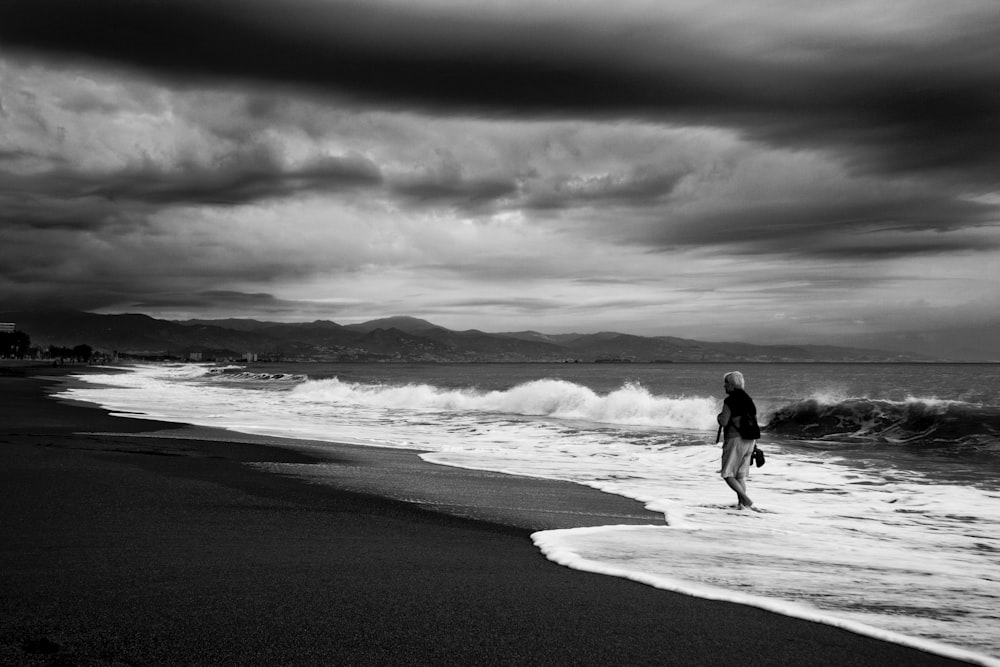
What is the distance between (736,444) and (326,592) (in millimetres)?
6688

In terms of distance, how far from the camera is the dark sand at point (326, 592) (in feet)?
12.8

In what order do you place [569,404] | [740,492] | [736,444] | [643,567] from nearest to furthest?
1. [643,567]
2. [740,492]
3. [736,444]
4. [569,404]

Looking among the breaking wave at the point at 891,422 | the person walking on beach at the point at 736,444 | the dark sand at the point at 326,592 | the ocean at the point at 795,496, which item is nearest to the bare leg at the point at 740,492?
the person walking on beach at the point at 736,444

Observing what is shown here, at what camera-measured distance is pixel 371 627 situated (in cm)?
421

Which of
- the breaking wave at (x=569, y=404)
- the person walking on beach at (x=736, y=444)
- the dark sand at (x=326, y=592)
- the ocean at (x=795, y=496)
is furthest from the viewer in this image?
the breaking wave at (x=569, y=404)

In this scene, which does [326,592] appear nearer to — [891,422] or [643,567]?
[643,567]

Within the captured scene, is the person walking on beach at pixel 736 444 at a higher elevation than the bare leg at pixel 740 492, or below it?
higher

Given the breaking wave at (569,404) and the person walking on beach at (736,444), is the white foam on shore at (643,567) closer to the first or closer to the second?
the person walking on beach at (736,444)

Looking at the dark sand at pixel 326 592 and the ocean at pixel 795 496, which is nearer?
the dark sand at pixel 326 592

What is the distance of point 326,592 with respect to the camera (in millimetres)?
4836

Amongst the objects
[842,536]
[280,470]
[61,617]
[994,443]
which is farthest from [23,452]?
[994,443]

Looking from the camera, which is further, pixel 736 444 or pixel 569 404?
pixel 569 404

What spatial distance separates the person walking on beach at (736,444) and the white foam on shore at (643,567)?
2215 mm

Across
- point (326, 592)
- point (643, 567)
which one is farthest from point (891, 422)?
point (326, 592)
